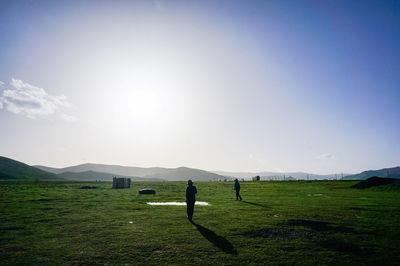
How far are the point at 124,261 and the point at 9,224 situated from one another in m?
11.9

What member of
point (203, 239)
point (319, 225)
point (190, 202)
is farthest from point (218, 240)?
point (319, 225)

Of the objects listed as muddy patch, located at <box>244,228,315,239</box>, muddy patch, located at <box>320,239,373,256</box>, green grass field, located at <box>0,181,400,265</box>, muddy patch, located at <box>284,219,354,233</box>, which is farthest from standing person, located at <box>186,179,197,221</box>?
muddy patch, located at <box>320,239,373,256</box>

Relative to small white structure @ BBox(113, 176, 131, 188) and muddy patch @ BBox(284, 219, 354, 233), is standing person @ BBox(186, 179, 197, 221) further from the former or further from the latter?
small white structure @ BBox(113, 176, 131, 188)

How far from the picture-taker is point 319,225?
15.6 m

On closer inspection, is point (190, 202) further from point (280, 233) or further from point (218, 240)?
point (280, 233)

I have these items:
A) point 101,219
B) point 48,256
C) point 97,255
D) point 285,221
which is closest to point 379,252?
point 285,221

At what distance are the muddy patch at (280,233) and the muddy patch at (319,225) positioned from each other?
4.67ft

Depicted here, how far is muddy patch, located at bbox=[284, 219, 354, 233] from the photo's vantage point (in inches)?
563

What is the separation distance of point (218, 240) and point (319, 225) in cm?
765

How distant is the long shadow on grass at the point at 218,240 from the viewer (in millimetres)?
10953

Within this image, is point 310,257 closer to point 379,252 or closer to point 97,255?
point 379,252

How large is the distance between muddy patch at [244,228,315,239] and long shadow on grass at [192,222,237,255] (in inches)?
70.0

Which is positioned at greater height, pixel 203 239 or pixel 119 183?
pixel 203 239

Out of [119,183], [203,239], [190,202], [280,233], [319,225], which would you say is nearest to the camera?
[203,239]
